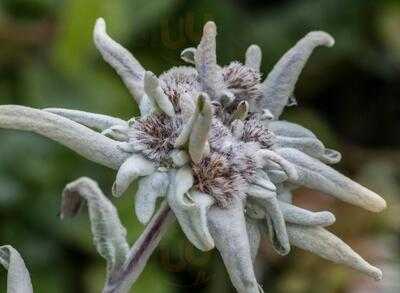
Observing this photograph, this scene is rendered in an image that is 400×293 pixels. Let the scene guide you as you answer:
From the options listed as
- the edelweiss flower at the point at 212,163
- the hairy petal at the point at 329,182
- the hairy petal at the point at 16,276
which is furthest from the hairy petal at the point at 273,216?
the hairy petal at the point at 16,276

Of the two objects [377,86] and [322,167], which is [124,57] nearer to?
[322,167]

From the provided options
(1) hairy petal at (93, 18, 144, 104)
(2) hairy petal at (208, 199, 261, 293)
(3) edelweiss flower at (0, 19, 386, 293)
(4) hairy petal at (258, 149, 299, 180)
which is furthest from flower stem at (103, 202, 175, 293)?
(1) hairy petal at (93, 18, 144, 104)

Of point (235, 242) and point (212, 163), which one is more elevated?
point (212, 163)

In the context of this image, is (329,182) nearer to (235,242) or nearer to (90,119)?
(235,242)

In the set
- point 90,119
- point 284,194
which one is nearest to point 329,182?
point 284,194

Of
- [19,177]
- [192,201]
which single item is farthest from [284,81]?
[19,177]

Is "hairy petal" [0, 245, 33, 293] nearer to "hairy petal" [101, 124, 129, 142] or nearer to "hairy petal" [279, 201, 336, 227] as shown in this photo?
"hairy petal" [101, 124, 129, 142]

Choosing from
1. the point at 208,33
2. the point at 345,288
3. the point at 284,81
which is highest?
the point at 208,33
